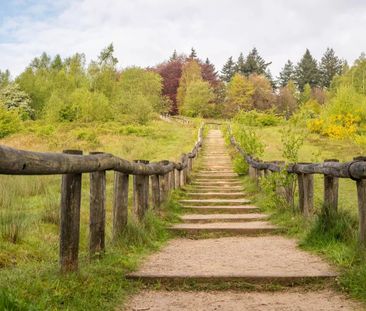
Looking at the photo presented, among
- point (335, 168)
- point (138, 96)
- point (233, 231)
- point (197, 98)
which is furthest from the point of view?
point (197, 98)

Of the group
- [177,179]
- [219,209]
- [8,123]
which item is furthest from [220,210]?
[8,123]

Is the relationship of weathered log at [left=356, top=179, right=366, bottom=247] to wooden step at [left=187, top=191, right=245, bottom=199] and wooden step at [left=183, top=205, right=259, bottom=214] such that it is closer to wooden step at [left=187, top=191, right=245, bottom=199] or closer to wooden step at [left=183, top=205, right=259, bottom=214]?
wooden step at [left=183, top=205, right=259, bottom=214]

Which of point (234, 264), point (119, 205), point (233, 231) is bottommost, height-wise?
point (233, 231)

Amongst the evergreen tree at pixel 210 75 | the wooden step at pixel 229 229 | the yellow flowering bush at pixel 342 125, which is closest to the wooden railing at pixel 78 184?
the wooden step at pixel 229 229

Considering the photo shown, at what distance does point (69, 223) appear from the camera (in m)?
4.16

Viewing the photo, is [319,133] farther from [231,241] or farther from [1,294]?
[1,294]

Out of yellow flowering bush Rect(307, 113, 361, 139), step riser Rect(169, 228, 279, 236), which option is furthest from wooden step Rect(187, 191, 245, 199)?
yellow flowering bush Rect(307, 113, 361, 139)

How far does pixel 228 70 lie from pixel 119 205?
101993mm

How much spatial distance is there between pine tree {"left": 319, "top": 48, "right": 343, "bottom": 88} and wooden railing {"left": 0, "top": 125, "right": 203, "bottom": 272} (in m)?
103

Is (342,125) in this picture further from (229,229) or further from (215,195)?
(229,229)

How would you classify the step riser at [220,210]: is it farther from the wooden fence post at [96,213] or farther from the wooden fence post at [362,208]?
the wooden fence post at [96,213]

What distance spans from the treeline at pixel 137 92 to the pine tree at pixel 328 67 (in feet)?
3.61

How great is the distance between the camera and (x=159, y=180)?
9.19 metres

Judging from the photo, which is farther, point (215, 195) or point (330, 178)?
point (215, 195)
